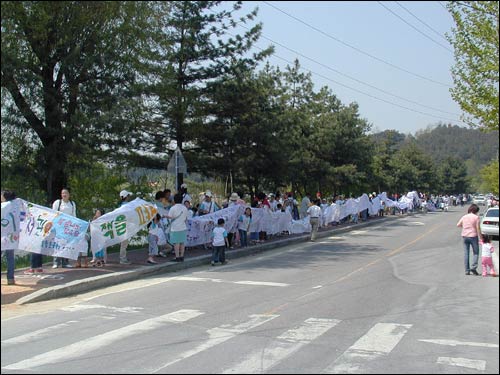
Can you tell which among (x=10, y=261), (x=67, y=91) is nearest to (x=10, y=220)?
(x=10, y=261)

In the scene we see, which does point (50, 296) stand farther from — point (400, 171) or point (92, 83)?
point (400, 171)

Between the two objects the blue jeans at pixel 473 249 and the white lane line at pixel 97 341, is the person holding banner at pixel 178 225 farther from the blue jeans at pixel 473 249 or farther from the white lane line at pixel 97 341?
the blue jeans at pixel 473 249

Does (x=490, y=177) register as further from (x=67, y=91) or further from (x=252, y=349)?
(x=67, y=91)

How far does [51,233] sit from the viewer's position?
501 inches

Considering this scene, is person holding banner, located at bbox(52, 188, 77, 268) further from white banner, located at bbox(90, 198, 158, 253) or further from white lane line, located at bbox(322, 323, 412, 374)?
white lane line, located at bbox(322, 323, 412, 374)

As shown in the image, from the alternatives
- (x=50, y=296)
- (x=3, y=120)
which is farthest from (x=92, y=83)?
(x=50, y=296)

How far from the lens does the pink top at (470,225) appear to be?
30.9 ft

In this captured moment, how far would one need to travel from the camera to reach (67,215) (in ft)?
42.9

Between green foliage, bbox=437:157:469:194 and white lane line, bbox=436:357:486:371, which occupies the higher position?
green foliage, bbox=437:157:469:194

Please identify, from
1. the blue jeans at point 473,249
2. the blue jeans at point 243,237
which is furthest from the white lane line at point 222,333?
the blue jeans at point 243,237

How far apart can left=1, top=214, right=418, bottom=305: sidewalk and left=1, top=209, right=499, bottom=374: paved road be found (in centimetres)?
34

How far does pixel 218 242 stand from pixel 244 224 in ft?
13.6

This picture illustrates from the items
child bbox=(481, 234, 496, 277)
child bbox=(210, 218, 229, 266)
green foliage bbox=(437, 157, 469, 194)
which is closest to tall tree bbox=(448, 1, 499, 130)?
child bbox=(481, 234, 496, 277)

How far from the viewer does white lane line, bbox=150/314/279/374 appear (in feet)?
22.7
